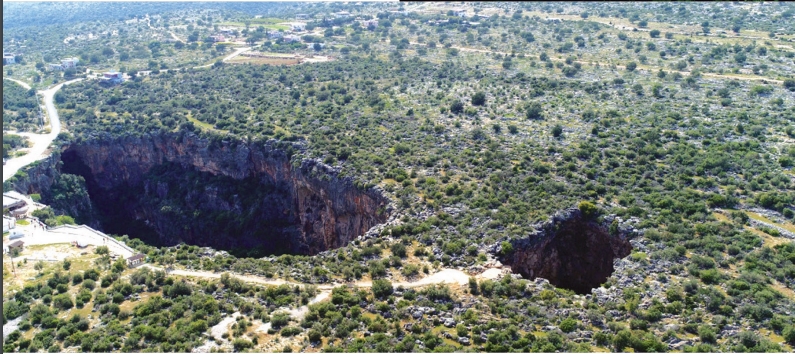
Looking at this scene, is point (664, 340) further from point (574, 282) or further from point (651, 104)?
point (651, 104)

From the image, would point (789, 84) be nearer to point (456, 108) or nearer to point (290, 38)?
point (456, 108)

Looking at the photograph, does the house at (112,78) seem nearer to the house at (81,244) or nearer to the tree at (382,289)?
the house at (81,244)

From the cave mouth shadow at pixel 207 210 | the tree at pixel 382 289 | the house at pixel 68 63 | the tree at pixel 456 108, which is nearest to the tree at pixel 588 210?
the tree at pixel 382 289

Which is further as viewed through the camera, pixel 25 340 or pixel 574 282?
pixel 574 282

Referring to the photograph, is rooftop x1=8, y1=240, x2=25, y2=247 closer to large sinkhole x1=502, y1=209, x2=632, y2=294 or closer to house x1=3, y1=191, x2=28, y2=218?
house x1=3, y1=191, x2=28, y2=218

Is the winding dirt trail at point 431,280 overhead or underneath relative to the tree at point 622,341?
underneath

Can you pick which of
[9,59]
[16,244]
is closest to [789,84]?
[16,244]

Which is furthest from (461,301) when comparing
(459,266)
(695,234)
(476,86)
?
(476,86)
